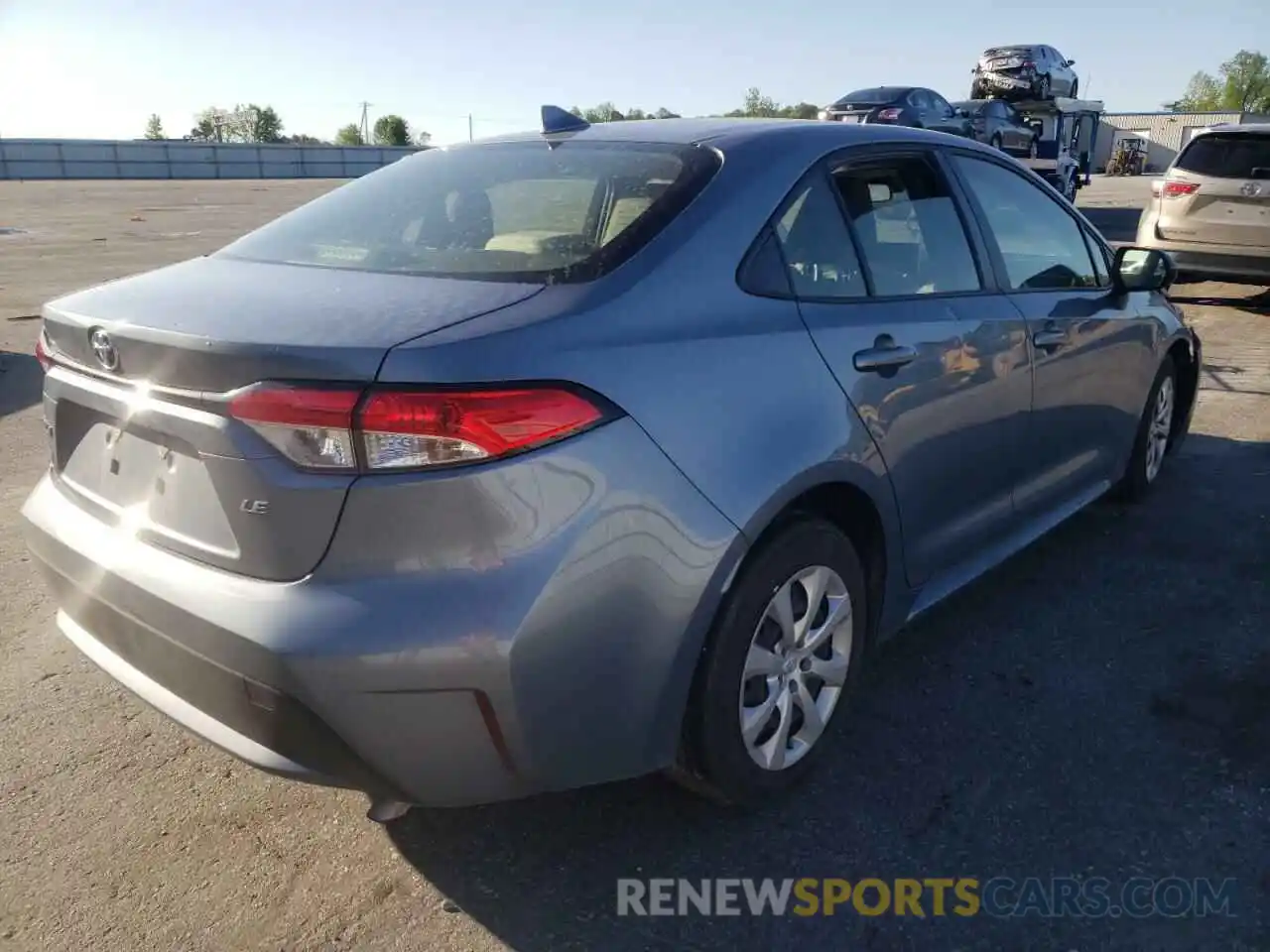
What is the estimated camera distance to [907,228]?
122 inches

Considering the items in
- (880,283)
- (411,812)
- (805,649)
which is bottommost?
(411,812)

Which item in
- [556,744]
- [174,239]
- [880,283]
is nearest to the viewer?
[556,744]

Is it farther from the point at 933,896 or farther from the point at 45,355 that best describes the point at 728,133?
the point at 933,896

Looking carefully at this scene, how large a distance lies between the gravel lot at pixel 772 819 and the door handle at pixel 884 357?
1.06m

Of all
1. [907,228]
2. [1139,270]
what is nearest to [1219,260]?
[1139,270]

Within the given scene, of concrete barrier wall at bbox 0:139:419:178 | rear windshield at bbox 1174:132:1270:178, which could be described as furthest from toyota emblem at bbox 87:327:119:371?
concrete barrier wall at bbox 0:139:419:178

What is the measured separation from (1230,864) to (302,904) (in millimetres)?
2132

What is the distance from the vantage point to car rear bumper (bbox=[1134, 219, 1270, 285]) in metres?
9.21

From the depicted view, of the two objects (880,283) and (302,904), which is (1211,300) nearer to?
(880,283)

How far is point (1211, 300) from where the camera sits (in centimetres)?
1130

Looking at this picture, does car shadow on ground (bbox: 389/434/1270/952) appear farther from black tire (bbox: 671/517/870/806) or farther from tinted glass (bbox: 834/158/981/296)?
tinted glass (bbox: 834/158/981/296)

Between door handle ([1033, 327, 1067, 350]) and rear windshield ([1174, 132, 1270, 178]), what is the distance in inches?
289

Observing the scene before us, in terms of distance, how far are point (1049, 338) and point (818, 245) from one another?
4.00ft

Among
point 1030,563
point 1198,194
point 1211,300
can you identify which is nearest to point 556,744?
point 1030,563
